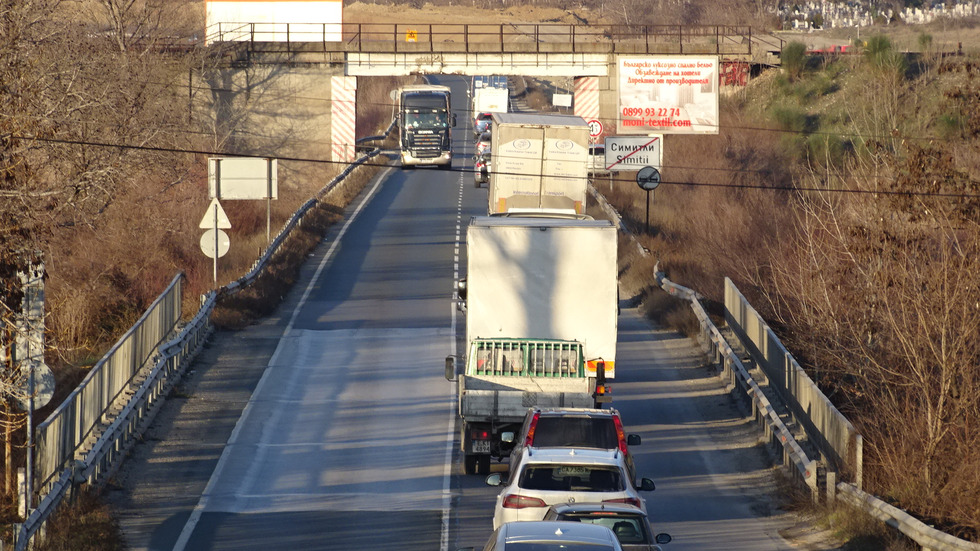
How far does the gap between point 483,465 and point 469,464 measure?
0.24 m

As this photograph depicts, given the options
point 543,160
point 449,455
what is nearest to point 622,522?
point 449,455

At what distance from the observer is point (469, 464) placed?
738 inches

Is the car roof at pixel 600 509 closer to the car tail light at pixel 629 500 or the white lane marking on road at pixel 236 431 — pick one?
the car tail light at pixel 629 500

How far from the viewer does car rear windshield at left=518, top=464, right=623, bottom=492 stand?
13016 mm

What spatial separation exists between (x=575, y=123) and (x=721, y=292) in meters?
6.39

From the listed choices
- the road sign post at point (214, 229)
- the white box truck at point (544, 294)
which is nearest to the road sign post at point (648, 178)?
the road sign post at point (214, 229)

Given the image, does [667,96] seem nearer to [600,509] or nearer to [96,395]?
[96,395]

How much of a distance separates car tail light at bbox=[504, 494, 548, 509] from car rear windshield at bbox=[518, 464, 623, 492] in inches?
5.4

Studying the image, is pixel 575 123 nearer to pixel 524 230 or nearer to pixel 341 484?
pixel 524 230

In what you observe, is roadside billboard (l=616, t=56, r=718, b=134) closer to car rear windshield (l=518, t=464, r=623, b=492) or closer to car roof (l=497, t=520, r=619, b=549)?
car rear windshield (l=518, t=464, r=623, b=492)

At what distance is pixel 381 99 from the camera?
99.8 m

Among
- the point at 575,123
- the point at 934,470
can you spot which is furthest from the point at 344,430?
the point at 575,123

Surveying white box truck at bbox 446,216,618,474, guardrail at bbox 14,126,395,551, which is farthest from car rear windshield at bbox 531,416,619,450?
guardrail at bbox 14,126,395,551

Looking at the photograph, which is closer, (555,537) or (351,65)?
(555,537)
